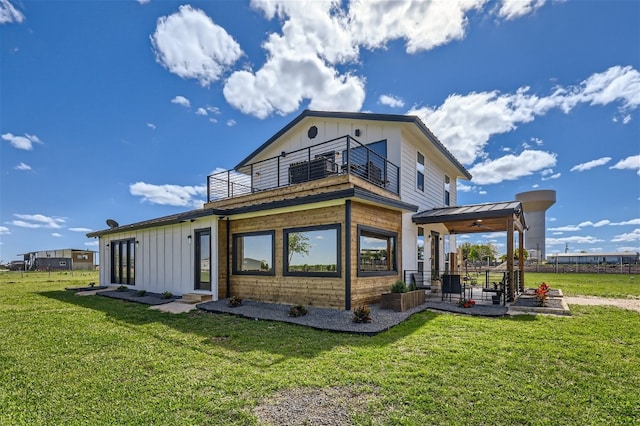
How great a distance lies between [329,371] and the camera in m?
4.39

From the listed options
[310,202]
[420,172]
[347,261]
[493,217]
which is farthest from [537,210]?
[310,202]

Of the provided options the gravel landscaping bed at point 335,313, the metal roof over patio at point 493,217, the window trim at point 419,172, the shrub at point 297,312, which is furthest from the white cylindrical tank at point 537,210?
the shrub at point 297,312

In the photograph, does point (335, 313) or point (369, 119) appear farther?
point (369, 119)

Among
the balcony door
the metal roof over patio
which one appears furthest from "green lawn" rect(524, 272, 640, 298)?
the balcony door

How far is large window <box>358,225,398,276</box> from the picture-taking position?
895cm

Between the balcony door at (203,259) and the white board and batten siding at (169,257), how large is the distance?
0.50 ft

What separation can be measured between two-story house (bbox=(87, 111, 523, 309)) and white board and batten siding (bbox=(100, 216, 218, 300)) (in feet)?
0.15

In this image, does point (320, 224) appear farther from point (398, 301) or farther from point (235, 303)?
point (235, 303)

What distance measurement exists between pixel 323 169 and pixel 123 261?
12.5 meters

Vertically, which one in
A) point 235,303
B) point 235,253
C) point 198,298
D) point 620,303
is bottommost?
point 620,303

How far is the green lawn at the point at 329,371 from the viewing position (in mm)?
3322

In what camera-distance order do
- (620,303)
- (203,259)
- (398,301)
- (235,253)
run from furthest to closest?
(203,259), (235,253), (620,303), (398,301)

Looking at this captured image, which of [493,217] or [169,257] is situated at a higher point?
[493,217]

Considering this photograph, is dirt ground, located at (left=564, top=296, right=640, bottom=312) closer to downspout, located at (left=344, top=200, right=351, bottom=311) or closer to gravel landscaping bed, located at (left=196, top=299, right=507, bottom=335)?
gravel landscaping bed, located at (left=196, top=299, right=507, bottom=335)
